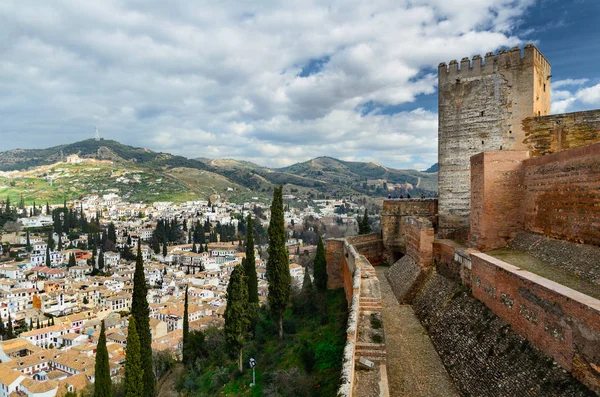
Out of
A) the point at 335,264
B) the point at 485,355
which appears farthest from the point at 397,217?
the point at 485,355

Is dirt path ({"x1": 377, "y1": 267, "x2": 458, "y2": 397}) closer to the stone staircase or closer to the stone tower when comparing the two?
the stone staircase

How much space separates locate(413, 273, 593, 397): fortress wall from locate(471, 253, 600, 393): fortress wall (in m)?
0.15

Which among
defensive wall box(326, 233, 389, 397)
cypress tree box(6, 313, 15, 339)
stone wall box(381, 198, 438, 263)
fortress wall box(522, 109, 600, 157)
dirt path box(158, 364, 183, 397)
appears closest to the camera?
defensive wall box(326, 233, 389, 397)

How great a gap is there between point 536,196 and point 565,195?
117 centimetres

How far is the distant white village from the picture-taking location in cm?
3306

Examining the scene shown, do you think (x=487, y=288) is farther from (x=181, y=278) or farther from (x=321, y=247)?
(x=181, y=278)

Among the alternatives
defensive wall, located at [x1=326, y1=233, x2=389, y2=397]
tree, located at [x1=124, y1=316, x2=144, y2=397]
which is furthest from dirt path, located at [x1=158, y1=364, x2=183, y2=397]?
defensive wall, located at [x1=326, y1=233, x2=389, y2=397]

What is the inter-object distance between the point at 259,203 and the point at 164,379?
114m

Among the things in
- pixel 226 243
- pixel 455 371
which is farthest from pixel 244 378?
pixel 226 243

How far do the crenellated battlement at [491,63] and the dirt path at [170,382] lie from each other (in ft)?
65.8

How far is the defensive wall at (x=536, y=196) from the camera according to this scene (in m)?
7.29

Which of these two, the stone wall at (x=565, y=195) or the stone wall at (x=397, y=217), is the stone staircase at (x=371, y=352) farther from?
the stone wall at (x=397, y=217)

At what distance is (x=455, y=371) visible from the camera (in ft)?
23.1

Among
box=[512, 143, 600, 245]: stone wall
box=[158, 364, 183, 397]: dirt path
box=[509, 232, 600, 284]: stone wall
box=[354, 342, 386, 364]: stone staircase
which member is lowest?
box=[158, 364, 183, 397]: dirt path
